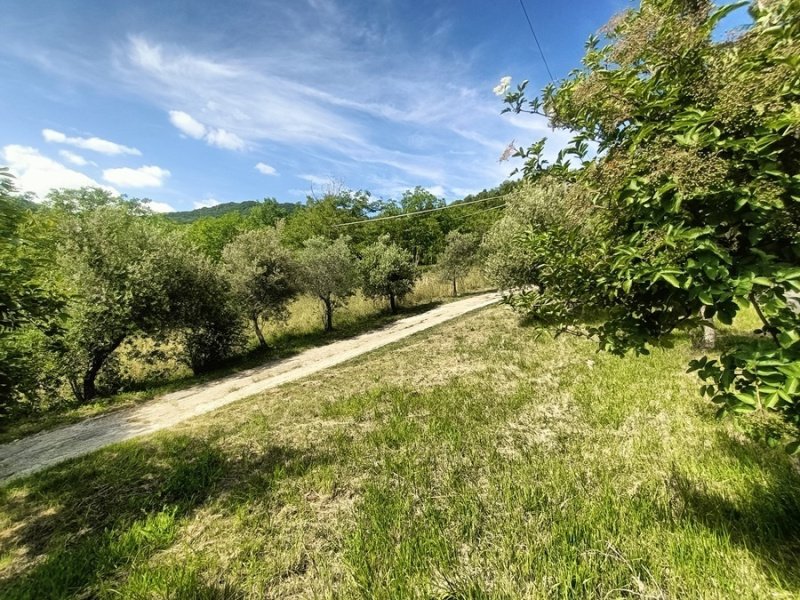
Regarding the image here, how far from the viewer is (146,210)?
2044 inches

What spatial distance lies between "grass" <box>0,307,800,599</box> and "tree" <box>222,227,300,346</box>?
33.4 ft

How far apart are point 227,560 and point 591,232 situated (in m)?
4.68

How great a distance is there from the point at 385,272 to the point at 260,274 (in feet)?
29.3

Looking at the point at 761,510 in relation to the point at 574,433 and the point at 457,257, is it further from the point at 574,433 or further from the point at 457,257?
the point at 457,257

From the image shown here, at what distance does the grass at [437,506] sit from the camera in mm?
2820

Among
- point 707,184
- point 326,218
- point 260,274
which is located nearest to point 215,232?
point 326,218

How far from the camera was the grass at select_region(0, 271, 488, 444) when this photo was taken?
32.3ft

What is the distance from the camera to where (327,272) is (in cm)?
1944

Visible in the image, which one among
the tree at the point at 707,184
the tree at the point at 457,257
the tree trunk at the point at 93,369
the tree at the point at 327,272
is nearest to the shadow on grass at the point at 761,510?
the tree at the point at 707,184

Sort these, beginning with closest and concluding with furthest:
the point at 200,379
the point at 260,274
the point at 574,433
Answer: the point at 574,433, the point at 200,379, the point at 260,274

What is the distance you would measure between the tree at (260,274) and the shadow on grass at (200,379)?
58.2 inches

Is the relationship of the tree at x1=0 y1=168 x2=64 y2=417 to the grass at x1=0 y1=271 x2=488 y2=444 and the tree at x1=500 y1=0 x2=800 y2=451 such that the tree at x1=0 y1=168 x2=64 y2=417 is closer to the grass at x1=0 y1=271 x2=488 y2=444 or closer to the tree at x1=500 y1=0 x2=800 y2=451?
the tree at x1=500 y1=0 x2=800 y2=451

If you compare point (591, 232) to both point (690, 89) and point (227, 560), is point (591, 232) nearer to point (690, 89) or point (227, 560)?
point (690, 89)

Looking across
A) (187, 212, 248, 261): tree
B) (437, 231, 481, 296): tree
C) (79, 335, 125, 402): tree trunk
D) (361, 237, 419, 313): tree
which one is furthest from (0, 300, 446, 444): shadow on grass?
(187, 212, 248, 261): tree
